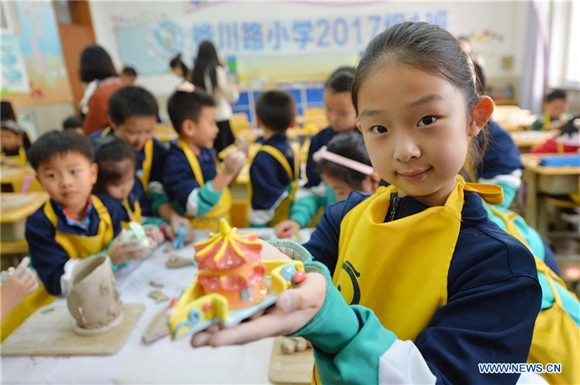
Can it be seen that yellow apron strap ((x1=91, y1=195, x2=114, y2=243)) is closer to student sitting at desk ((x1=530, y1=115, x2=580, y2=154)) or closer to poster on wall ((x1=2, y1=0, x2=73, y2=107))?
student sitting at desk ((x1=530, y1=115, x2=580, y2=154))

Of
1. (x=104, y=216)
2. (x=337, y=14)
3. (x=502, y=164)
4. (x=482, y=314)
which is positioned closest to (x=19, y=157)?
(x=104, y=216)

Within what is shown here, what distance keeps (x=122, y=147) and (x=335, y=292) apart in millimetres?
1523

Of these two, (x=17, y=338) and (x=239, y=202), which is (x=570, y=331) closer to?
(x=17, y=338)

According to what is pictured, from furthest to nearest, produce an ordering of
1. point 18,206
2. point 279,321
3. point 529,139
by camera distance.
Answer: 1. point 529,139
2. point 18,206
3. point 279,321

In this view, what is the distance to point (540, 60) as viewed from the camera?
21.9 feet

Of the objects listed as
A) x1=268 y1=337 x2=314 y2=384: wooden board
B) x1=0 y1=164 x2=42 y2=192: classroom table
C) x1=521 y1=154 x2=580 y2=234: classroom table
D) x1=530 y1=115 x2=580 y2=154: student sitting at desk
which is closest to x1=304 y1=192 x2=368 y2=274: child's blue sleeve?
x1=268 y1=337 x2=314 y2=384: wooden board

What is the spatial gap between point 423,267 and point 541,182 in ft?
8.74

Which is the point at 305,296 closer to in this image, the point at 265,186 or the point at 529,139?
the point at 265,186

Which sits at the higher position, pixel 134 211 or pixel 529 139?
pixel 134 211

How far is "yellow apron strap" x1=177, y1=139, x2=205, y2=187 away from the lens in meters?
2.07

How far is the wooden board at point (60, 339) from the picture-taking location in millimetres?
1047

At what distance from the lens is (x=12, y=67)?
198 inches

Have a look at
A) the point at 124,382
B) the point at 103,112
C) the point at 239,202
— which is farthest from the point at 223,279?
the point at 103,112

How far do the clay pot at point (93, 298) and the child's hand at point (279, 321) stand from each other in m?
0.72
